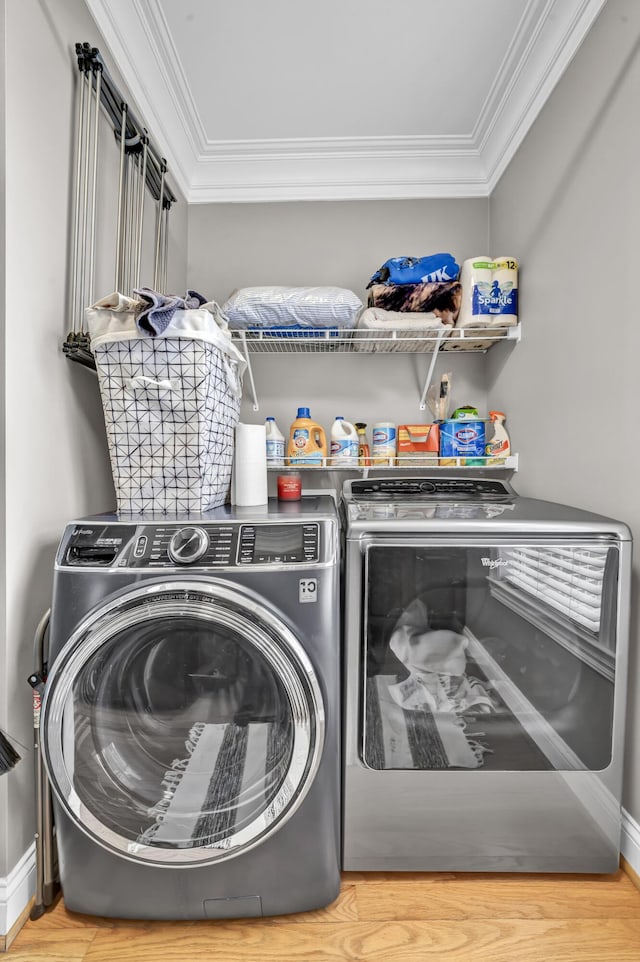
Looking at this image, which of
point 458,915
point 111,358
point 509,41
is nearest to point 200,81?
point 509,41

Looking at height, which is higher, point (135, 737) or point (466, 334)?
point (466, 334)

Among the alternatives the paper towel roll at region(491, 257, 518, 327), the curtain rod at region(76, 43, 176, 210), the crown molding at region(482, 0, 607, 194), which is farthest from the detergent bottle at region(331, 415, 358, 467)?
the crown molding at region(482, 0, 607, 194)

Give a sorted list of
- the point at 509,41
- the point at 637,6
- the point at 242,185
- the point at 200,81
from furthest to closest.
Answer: the point at 242,185 < the point at 200,81 < the point at 509,41 < the point at 637,6

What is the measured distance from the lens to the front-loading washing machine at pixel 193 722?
47.6 inches

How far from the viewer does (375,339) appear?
2.13m

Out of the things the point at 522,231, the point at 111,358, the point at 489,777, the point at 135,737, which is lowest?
the point at 489,777

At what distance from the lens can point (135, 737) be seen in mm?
1264

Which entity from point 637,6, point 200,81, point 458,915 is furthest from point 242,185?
point 458,915

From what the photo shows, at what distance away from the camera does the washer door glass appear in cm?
120

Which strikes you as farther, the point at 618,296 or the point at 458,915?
the point at 618,296

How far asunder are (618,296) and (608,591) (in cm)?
82

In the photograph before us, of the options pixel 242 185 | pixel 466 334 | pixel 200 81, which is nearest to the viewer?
pixel 200 81

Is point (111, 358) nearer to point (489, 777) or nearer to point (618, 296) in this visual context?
point (618, 296)

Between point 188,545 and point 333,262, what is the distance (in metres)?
1.74
